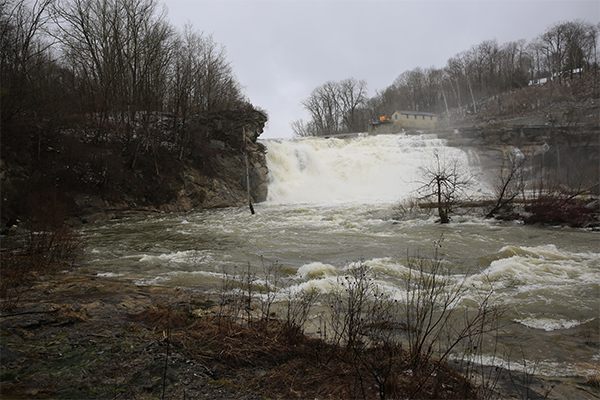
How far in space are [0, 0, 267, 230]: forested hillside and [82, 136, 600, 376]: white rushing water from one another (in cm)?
359

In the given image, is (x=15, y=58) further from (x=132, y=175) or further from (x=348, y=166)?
(x=348, y=166)

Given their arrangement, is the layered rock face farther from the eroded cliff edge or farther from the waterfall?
the waterfall

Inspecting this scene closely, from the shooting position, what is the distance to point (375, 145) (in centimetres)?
3644

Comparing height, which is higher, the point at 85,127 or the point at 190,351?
the point at 85,127

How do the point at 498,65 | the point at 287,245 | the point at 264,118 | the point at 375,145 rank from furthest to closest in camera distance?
the point at 498,65
the point at 375,145
the point at 264,118
the point at 287,245

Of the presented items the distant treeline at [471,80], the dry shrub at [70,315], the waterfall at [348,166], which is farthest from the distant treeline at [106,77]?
the distant treeline at [471,80]

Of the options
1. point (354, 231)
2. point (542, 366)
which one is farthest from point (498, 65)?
point (542, 366)

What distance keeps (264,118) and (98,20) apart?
576 inches

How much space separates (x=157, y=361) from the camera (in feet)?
9.98

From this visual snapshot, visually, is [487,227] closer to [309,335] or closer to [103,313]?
[309,335]

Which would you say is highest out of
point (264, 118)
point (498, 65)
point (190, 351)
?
point (498, 65)

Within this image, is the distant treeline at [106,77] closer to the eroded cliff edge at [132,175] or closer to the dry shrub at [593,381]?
the eroded cliff edge at [132,175]

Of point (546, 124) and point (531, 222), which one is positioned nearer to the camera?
point (531, 222)

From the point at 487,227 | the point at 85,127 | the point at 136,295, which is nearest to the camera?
the point at 136,295
